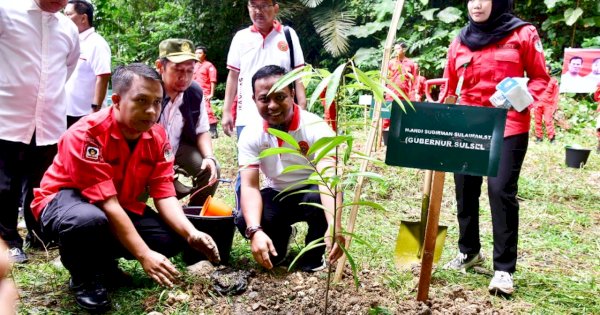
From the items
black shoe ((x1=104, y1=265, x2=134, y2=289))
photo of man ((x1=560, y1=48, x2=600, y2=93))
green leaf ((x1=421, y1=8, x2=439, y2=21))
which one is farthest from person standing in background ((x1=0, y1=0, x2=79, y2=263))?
green leaf ((x1=421, y1=8, x2=439, y2=21))

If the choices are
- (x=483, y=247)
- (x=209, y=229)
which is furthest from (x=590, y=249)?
(x=209, y=229)

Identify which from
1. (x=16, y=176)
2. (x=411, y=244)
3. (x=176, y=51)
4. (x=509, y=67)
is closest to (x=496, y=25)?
(x=509, y=67)

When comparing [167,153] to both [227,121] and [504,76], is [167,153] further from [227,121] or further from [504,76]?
[504,76]

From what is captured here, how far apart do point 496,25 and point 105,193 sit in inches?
83.3

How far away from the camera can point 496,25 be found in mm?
2539

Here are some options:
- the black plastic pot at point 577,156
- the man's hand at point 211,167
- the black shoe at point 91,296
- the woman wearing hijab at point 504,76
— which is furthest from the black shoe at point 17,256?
the black plastic pot at point 577,156

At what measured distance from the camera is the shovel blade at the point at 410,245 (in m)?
2.65

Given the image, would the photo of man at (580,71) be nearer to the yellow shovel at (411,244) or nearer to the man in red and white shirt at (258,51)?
the man in red and white shirt at (258,51)

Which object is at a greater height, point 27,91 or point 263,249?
point 27,91

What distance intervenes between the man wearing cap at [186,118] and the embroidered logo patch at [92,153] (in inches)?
28.4

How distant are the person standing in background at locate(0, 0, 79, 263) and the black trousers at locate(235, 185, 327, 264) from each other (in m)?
1.26

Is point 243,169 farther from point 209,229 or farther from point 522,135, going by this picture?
point 522,135

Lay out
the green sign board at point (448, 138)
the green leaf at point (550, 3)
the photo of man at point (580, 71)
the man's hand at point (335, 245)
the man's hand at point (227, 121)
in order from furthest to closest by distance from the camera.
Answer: the green leaf at point (550, 3) → the photo of man at point (580, 71) → the man's hand at point (227, 121) → the green sign board at point (448, 138) → the man's hand at point (335, 245)

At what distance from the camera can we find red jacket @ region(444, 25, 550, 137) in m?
2.48
